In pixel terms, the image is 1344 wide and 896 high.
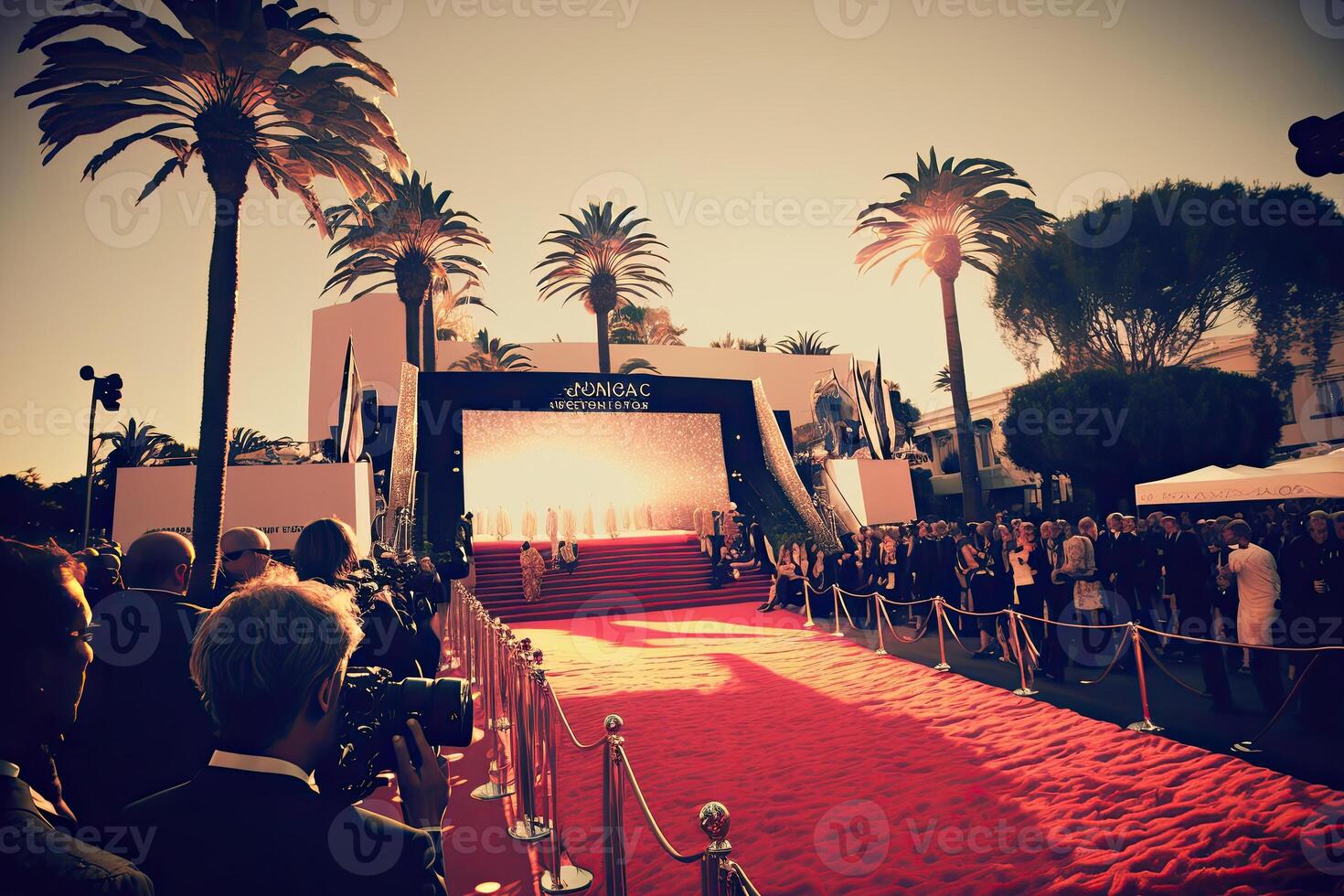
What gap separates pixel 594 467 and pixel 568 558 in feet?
23.3

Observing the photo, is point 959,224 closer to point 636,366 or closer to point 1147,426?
point 1147,426

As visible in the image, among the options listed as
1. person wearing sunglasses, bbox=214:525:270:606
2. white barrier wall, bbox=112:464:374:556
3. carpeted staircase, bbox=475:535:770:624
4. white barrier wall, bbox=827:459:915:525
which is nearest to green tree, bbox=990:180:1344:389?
white barrier wall, bbox=827:459:915:525

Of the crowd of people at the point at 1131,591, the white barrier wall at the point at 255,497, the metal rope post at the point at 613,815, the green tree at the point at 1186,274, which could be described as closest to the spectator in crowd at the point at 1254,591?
the crowd of people at the point at 1131,591

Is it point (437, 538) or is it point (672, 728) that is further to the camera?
point (437, 538)

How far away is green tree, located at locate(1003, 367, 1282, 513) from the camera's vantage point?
76.9 feet

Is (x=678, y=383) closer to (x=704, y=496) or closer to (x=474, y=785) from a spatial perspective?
(x=704, y=496)

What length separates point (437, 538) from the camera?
18.8 meters

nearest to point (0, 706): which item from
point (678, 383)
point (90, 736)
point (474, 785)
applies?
point (90, 736)

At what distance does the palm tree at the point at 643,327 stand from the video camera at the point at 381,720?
42558 millimetres

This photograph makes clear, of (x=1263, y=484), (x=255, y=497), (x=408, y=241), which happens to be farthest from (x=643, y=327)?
(x=1263, y=484)

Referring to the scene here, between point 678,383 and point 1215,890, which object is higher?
point 678,383

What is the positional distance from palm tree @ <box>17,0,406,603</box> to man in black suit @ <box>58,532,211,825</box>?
10417 millimetres

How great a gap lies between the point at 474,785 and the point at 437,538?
13319mm

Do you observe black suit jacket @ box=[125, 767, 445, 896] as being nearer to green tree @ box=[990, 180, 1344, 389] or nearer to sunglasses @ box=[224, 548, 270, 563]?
sunglasses @ box=[224, 548, 270, 563]
